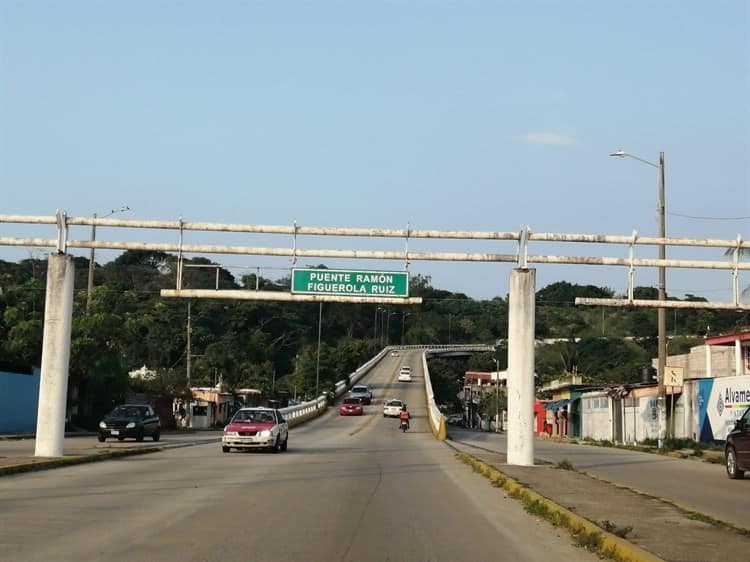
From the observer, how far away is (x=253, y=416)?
104 ft

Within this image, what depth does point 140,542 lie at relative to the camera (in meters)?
10.8

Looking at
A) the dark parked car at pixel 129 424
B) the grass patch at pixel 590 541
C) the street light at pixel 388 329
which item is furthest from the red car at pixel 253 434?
the street light at pixel 388 329

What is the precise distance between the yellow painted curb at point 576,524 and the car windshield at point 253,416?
492 inches

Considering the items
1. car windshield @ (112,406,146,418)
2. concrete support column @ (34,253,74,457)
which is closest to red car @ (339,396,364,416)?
car windshield @ (112,406,146,418)

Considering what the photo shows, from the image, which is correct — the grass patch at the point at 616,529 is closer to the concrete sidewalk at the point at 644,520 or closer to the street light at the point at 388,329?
the concrete sidewalk at the point at 644,520

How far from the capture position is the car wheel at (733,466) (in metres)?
21.7

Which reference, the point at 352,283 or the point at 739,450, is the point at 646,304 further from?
the point at 352,283

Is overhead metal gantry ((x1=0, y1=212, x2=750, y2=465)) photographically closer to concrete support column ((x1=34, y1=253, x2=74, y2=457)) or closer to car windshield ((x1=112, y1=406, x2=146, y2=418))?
concrete support column ((x1=34, y1=253, x2=74, y2=457))

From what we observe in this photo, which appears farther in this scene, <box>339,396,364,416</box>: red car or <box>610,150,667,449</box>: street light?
<box>339,396,364,416</box>: red car

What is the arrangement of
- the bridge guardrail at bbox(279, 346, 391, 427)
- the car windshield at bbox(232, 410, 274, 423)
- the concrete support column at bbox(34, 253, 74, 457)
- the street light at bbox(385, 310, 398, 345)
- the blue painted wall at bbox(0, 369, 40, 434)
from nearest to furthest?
the concrete support column at bbox(34, 253, 74, 457), the car windshield at bbox(232, 410, 274, 423), the blue painted wall at bbox(0, 369, 40, 434), the bridge guardrail at bbox(279, 346, 391, 427), the street light at bbox(385, 310, 398, 345)

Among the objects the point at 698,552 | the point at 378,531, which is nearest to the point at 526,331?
the point at 378,531

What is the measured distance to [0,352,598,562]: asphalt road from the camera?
10406mm

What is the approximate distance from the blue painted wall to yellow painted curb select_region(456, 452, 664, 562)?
97.3 feet

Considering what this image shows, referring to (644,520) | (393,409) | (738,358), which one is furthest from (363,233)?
(393,409)
